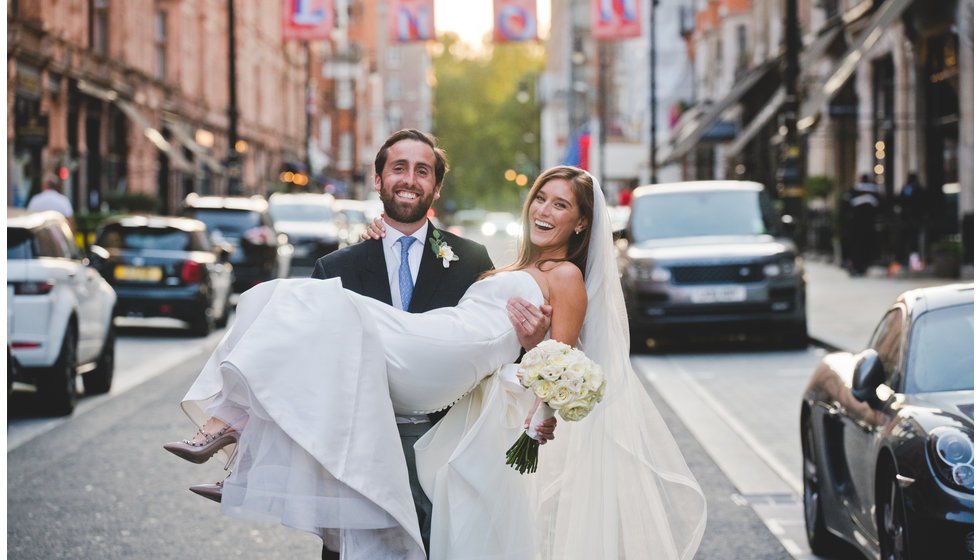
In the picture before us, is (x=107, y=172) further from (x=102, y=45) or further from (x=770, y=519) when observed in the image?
(x=770, y=519)

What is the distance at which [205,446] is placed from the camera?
14.0 ft

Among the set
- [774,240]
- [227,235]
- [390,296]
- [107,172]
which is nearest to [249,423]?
[390,296]

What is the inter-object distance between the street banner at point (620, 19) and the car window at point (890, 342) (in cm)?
3049

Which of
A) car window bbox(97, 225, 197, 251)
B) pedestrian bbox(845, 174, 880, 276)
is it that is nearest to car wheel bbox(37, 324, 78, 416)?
car window bbox(97, 225, 197, 251)

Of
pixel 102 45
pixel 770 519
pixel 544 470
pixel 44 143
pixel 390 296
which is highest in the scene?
pixel 102 45

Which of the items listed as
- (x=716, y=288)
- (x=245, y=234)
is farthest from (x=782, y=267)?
(x=245, y=234)

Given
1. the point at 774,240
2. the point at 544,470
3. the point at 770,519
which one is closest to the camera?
the point at 544,470

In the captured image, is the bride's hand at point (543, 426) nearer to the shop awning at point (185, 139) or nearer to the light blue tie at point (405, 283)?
the light blue tie at point (405, 283)

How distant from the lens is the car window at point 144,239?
19312 millimetres

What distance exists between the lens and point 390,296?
475 cm

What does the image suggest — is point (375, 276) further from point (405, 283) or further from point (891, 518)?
point (891, 518)

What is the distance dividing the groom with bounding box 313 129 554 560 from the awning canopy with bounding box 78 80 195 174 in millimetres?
29408

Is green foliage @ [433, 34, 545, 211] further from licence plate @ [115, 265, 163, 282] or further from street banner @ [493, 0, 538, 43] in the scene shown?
licence plate @ [115, 265, 163, 282]

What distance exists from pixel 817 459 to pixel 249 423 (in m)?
3.66
